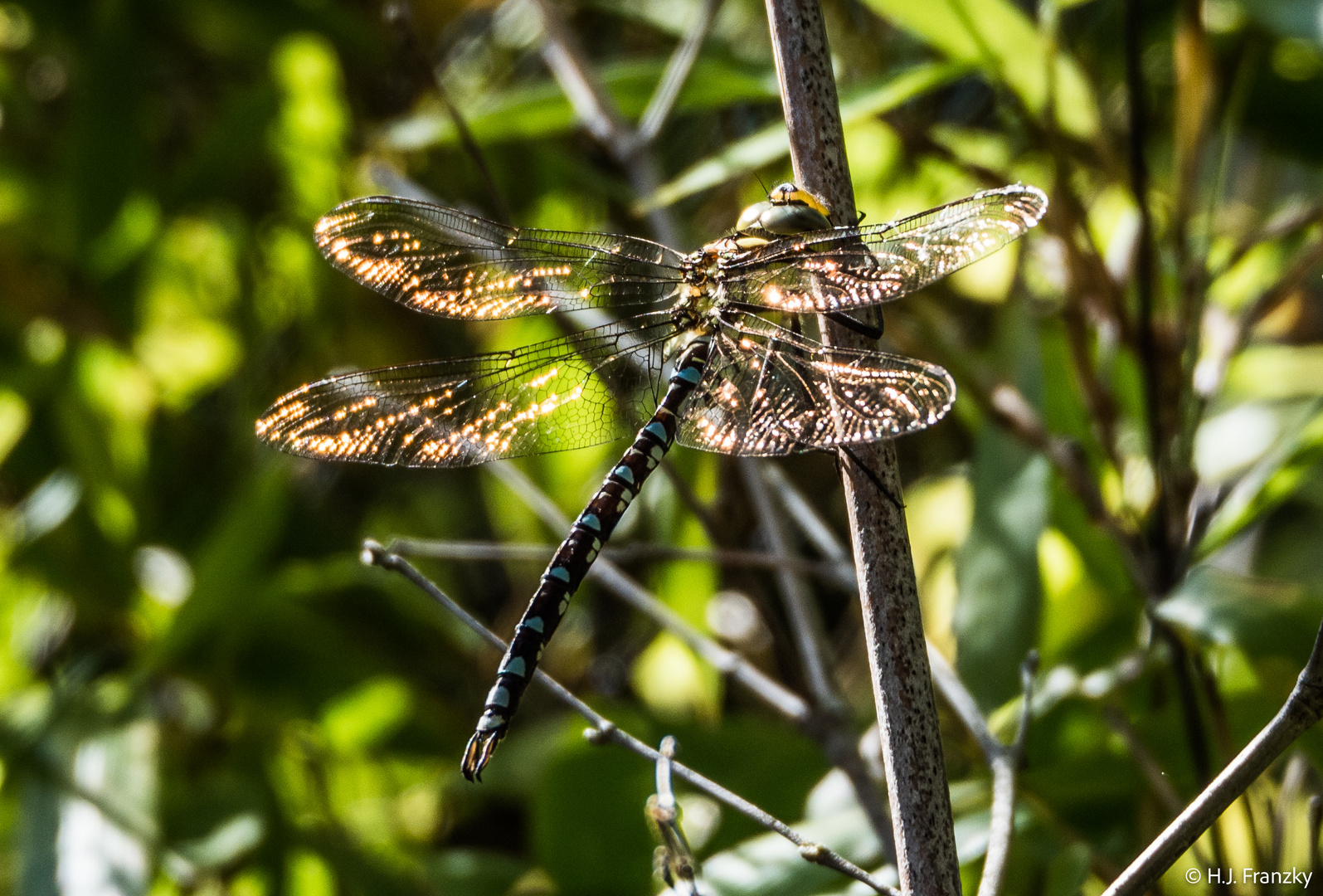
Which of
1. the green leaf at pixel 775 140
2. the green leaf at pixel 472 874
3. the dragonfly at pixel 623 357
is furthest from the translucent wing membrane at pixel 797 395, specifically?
the green leaf at pixel 472 874

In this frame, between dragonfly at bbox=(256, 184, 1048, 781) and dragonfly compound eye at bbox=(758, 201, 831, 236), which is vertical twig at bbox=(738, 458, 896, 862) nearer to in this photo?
dragonfly at bbox=(256, 184, 1048, 781)

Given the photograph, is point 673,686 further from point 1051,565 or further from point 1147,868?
point 1147,868

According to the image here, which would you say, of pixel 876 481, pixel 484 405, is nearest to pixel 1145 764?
pixel 876 481

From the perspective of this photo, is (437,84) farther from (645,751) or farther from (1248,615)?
(1248,615)

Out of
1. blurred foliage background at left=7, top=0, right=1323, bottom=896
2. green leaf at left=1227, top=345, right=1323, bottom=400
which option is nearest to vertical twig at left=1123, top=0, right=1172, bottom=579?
blurred foliage background at left=7, top=0, right=1323, bottom=896

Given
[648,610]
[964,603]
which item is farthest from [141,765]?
[964,603]
